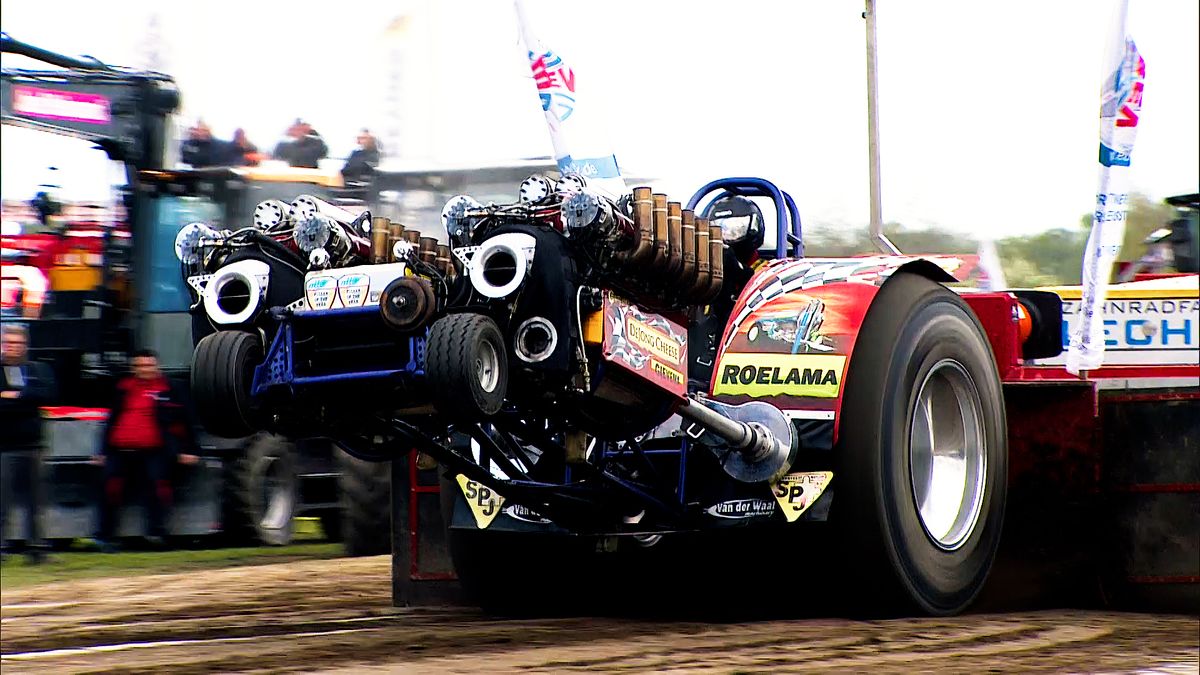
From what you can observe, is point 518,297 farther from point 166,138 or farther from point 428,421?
point 166,138

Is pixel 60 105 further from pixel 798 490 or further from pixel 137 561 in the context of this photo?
pixel 798 490

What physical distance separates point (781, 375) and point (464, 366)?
1.47 meters

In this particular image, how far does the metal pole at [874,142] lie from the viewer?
27.5 feet

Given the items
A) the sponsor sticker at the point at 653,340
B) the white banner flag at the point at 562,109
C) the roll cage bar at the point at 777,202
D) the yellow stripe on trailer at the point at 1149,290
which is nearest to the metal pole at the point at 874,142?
the roll cage bar at the point at 777,202

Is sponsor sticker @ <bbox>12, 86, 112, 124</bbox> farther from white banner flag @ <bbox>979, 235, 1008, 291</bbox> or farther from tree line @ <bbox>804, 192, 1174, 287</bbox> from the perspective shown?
tree line @ <bbox>804, 192, 1174, 287</bbox>

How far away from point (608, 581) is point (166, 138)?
591 centimetres

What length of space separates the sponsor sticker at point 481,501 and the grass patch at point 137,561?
4.02 m

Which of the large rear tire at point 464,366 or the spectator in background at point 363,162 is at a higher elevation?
the spectator in background at point 363,162

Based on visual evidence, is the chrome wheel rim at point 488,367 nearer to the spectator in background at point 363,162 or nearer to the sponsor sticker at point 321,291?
the sponsor sticker at point 321,291

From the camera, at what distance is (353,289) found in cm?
530

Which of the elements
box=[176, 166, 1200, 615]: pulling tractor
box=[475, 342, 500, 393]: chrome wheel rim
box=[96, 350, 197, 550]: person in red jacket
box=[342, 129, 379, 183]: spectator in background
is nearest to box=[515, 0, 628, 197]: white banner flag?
box=[342, 129, 379, 183]: spectator in background

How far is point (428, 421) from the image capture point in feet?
18.7

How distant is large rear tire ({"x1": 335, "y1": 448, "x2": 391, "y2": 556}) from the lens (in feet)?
37.5

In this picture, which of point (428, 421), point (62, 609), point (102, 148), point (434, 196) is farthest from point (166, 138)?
point (428, 421)
